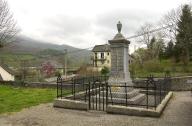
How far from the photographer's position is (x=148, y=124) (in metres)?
9.95

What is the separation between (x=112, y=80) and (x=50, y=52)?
96.7 m

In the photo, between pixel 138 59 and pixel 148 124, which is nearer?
pixel 148 124

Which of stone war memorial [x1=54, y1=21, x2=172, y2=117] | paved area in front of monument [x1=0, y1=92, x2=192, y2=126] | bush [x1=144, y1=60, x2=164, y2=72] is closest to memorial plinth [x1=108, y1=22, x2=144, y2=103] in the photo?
stone war memorial [x1=54, y1=21, x2=172, y2=117]

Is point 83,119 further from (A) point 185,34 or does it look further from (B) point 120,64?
(A) point 185,34

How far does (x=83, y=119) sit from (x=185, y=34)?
119ft

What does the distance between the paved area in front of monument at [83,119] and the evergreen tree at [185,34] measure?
32747mm

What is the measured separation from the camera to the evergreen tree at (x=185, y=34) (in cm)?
4326

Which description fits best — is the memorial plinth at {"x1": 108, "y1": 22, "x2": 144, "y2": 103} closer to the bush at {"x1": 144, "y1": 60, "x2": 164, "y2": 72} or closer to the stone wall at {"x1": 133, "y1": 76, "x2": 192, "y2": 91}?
the stone wall at {"x1": 133, "y1": 76, "x2": 192, "y2": 91}

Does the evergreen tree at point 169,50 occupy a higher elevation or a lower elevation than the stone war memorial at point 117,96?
higher

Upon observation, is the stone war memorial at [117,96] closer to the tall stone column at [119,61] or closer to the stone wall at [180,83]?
the tall stone column at [119,61]

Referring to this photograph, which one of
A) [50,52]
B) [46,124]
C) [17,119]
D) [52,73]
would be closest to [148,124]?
[46,124]

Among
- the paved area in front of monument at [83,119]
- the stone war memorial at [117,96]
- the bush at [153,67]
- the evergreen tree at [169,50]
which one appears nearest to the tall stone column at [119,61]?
the stone war memorial at [117,96]

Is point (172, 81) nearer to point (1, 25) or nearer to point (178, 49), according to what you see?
point (1, 25)

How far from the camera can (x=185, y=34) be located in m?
43.5
